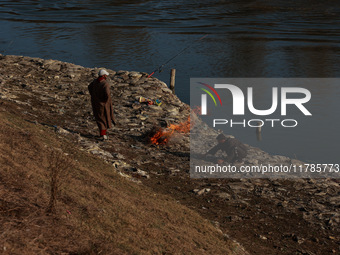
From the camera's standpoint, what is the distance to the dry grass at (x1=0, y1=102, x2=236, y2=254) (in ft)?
20.3

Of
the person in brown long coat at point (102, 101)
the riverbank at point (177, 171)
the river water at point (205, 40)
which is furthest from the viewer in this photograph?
the river water at point (205, 40)

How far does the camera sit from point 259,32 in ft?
132

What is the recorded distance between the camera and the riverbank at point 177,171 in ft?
33.4

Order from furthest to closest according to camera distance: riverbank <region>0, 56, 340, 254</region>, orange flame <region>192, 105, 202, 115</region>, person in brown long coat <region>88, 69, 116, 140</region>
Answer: orange flame <region>192, 105, 202, 115</region>, person in brown long coat <region>88, 69, 116, 140</region>, riverbank <region>0, 56, 340, 254</region>

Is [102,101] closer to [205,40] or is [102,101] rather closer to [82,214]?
[82,214]

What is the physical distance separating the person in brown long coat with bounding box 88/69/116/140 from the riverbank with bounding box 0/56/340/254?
0.59 meters

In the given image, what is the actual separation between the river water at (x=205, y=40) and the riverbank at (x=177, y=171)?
258 inches

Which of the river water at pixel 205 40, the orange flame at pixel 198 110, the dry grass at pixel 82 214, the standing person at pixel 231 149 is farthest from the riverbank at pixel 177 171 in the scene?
the river water at pixel 205 40

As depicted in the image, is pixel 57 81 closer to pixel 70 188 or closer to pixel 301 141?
pixel 301 141

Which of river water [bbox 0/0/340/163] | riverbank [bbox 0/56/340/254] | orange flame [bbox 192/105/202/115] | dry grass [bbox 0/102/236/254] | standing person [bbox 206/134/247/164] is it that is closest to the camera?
dry grass [bbox 0/102/236/254]

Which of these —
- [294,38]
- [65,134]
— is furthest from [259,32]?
[65,134]
